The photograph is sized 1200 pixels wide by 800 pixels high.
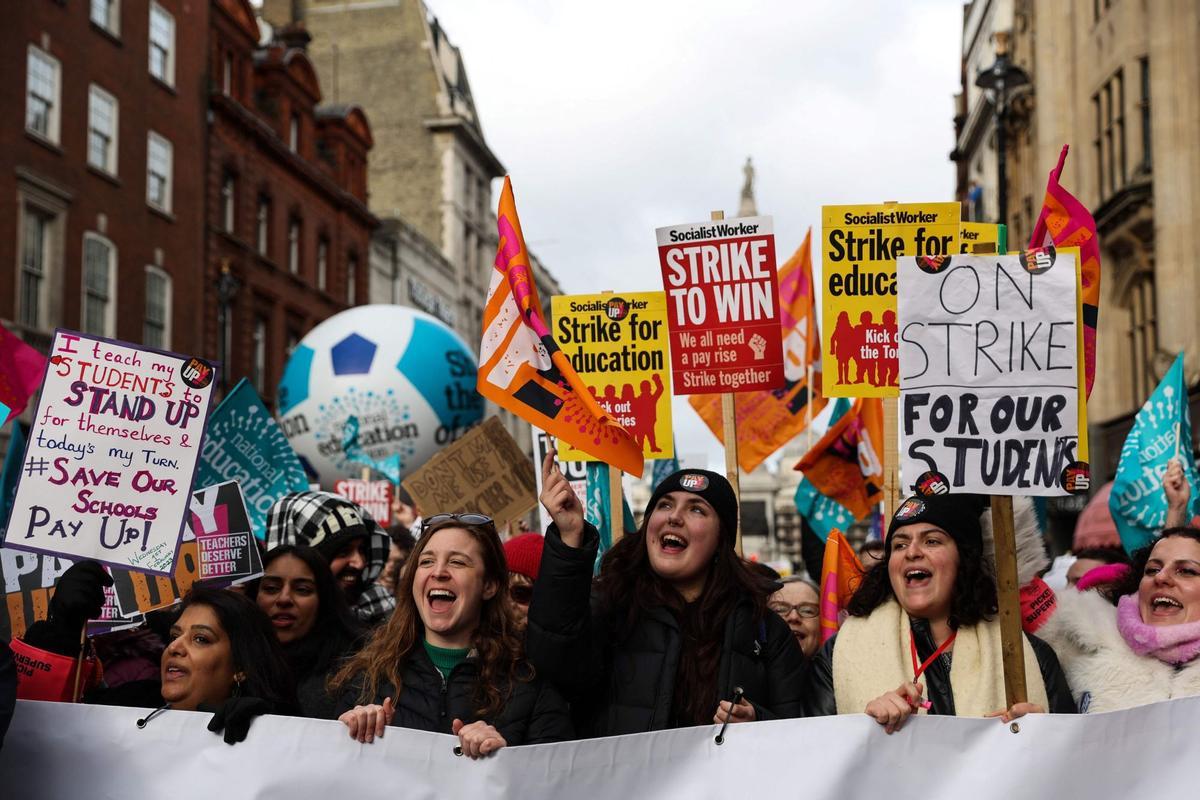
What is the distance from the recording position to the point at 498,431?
720cm

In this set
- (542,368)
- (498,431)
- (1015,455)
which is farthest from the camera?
(498,431)

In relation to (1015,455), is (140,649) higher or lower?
lower

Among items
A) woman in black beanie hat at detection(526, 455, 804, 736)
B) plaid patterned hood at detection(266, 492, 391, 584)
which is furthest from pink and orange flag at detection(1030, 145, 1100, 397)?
plaid patterned hood at detection(266, 492, 391, 584)

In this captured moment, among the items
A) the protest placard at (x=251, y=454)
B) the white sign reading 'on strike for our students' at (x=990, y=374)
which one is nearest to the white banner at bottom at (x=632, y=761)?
the white sign reading 'on strike for our students' at (x=990, y=374)

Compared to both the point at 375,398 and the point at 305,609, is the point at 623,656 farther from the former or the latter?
the point at 375,398

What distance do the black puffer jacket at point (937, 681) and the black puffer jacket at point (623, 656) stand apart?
10 cm

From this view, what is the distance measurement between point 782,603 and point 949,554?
1.67 metres

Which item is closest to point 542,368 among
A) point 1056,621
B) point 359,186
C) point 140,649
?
point 140,649

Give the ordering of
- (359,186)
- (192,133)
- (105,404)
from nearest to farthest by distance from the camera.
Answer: (105,404)
(192,133)
(359,186)

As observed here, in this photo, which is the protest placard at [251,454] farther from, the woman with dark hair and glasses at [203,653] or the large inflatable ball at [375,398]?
the large inflatable ball at [375,398]

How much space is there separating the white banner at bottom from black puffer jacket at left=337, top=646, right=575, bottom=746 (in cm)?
16

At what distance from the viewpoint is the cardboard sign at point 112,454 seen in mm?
4965

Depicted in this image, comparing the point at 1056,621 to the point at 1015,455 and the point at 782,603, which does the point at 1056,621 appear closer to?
the point at 1015,455

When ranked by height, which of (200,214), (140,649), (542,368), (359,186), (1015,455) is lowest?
(140,649)
